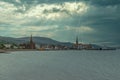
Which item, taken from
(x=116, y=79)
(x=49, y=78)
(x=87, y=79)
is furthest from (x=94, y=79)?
(x=49, y=78)

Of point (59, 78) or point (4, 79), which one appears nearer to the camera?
point (4, 79)

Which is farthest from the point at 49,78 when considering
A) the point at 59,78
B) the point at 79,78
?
the point at 79,78

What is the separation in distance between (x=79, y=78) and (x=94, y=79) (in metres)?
2.79

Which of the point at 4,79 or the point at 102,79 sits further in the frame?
the point at 102,79

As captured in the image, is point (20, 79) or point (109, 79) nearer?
point (20, 79)

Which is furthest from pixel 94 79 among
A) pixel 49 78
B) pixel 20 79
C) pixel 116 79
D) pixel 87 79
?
pixel 20 79

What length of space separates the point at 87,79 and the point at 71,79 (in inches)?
117

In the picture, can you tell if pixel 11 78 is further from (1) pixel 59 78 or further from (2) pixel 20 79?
(1) pixel 59 78

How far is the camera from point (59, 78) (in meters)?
49.4

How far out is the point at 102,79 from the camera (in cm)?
4934

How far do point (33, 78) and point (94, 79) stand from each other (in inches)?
424

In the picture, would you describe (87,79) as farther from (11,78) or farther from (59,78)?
(11,78)

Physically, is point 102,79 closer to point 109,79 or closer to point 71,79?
point 109,79

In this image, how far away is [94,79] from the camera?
49188 millimetres
